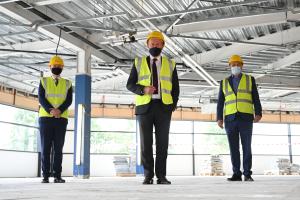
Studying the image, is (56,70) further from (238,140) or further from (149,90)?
(238,140)

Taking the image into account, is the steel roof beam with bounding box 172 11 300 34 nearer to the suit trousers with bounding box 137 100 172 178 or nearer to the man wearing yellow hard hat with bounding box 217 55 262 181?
the man wearing yellow hard hat with bounding box 217 55 262 181

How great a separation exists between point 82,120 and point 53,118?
5423 mm

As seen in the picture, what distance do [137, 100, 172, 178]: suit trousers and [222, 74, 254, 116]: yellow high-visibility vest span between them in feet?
5.30

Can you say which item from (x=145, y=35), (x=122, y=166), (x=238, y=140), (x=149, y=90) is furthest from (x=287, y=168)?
(x=149, y=90)

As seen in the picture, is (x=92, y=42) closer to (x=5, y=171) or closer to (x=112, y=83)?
(x=112, y=83)

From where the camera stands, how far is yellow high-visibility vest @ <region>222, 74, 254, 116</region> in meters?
6.17

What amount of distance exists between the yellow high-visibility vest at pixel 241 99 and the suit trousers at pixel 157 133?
1615mm

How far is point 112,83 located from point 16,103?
179 inches

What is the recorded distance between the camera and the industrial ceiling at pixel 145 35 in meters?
9.80

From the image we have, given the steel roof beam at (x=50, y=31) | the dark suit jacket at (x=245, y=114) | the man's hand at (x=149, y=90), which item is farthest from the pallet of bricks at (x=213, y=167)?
the man's hand at (x=149, y=90)

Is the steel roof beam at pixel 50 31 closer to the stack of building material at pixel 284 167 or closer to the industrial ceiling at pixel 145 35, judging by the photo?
the industrial ceiling at pixel 145 35

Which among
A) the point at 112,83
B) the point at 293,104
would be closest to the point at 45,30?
the point at 112,83

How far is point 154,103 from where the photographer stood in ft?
16.1

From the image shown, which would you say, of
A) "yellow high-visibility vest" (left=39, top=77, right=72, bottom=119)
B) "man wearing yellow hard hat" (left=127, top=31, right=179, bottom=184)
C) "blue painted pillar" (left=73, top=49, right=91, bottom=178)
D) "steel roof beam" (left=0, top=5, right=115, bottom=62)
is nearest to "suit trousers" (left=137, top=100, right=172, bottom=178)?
"man wearing yellow hard hat" (left=127, top=31, right=179, bottom=184)
